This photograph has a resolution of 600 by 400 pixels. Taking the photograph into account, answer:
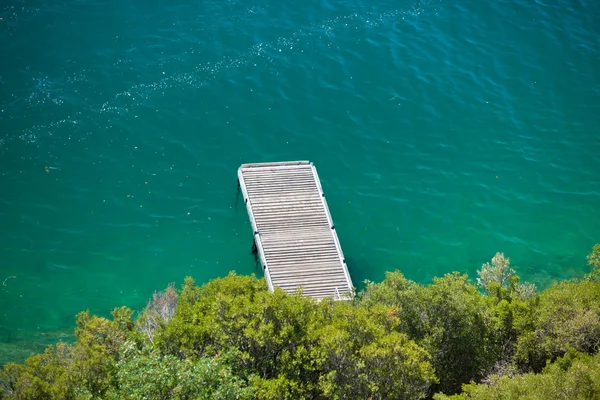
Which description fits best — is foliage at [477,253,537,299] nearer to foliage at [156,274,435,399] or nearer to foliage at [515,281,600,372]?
foliage at [515,281,600,372]

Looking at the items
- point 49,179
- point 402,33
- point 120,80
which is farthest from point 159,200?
point 402,33

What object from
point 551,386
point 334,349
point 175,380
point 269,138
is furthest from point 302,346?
point 269,138

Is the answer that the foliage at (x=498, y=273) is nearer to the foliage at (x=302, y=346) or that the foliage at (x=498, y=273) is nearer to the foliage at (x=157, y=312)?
the foliage at (x=302, y=346)

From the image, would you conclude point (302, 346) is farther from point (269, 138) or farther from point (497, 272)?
point (269, 138)

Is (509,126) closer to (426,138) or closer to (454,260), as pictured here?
(426,138)

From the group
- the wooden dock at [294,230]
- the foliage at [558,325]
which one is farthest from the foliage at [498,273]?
the wooden dock at [294,230]

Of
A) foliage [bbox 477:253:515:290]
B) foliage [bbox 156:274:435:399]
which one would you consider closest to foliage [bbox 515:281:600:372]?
foliage [bbox 156:274:435:399]
